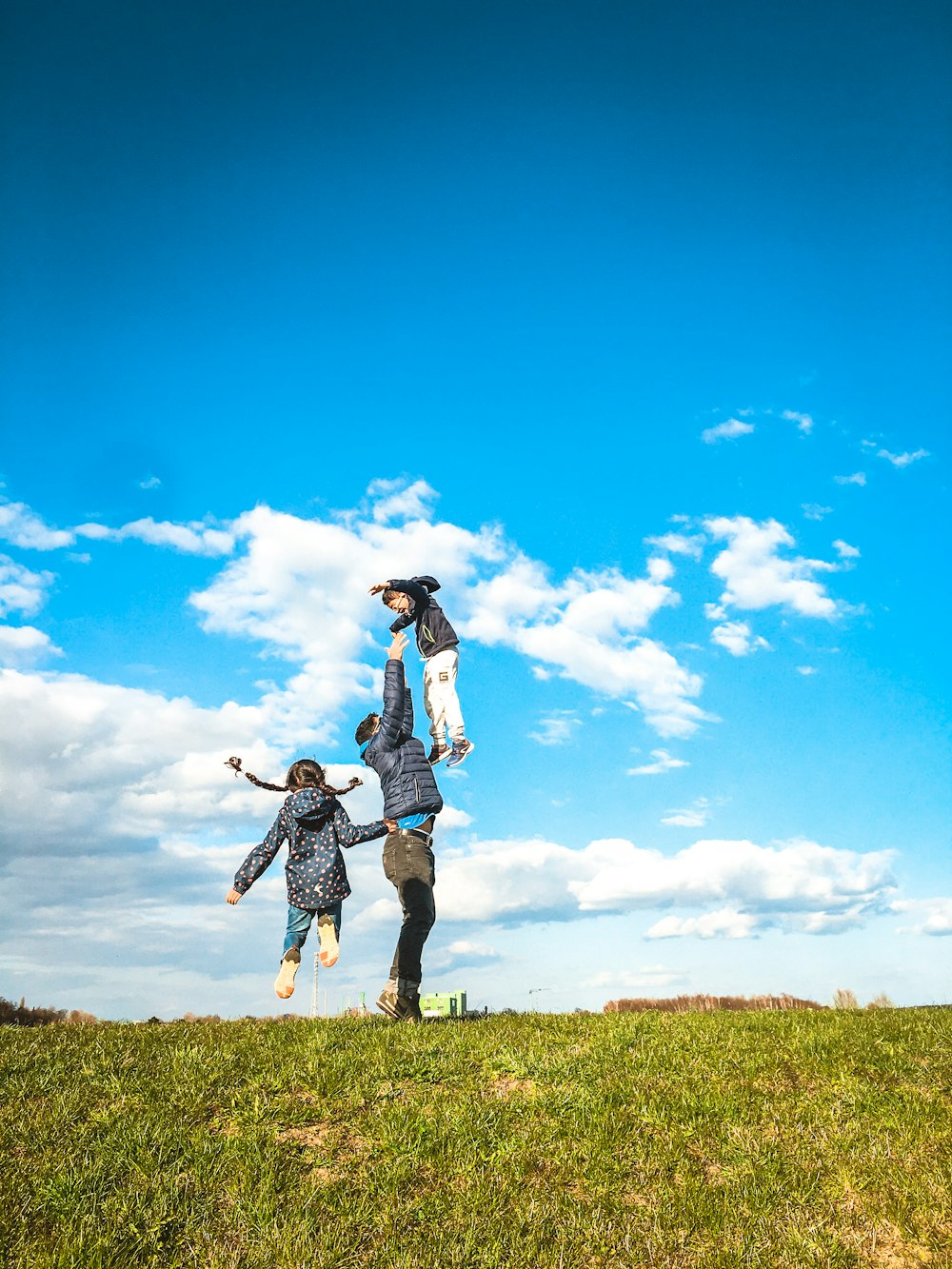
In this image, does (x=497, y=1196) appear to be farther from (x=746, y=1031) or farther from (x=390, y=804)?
(x=390, y=804)

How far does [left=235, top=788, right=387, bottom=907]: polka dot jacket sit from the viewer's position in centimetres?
1312

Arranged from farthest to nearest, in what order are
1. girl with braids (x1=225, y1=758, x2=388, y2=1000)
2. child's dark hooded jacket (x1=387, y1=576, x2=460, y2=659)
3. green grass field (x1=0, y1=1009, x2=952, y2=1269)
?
1. child's dark hooded jacket (x1=387, y1=576, x2=460, y2=659)
2. girl with braids (x1=225, y1=758, x2=388, y2=1000)
3. green grass field (x1=0, y1=1009, x2=952, y2=1269)

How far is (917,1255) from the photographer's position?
23.5 ft

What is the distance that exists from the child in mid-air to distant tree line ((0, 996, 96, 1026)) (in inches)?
256

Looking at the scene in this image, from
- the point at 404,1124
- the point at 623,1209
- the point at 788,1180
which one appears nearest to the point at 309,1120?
the point at 404,1124

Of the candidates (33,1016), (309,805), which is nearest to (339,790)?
(309,805)

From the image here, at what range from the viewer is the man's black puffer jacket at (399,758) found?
1266cm

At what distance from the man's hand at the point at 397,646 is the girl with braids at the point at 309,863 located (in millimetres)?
1923

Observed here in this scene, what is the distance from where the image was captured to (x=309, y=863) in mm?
13273

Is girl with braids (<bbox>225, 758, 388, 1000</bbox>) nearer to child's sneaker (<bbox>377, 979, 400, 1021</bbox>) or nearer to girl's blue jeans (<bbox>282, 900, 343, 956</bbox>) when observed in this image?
girl's blue jeans (<bbox>282, 900, 343, 956</bbox>)

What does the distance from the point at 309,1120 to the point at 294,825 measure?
5583 mm

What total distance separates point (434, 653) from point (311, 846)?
3285mm

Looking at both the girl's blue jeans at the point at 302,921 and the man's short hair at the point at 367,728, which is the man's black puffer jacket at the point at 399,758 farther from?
the girl's blue jeans at the point at 302,921

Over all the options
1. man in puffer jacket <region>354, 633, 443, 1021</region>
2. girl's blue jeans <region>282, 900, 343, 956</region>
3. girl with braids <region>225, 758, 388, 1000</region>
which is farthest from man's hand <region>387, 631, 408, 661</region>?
girl's blue jeans <region>282, 900, 343, 956</region>
